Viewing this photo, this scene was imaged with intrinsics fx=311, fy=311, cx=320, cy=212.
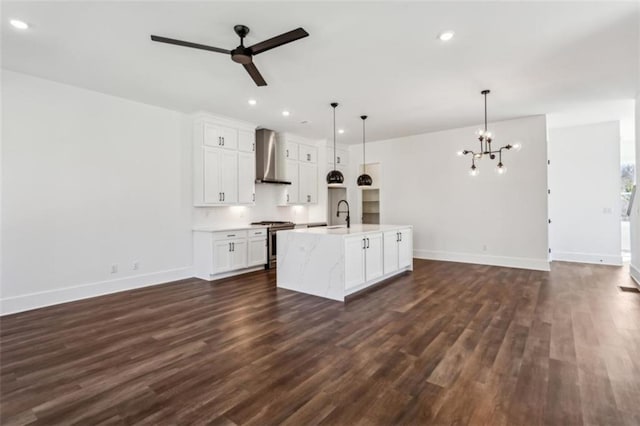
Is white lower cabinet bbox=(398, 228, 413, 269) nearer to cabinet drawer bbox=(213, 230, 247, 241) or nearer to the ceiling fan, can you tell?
cabinet drawer bbox=(213, 230, 247, 241)

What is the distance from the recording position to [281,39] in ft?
8.79

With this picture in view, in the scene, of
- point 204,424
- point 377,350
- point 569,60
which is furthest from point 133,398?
point 569,60

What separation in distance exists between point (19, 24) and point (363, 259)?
4494mm

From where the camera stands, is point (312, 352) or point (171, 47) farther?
point (171, 47)

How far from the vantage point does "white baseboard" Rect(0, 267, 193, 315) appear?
3832 mm

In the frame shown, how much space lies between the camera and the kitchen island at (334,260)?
419cm

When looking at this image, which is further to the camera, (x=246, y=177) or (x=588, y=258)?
(x=588, y=258)

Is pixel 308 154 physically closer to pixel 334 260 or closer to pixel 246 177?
pixel 246 177

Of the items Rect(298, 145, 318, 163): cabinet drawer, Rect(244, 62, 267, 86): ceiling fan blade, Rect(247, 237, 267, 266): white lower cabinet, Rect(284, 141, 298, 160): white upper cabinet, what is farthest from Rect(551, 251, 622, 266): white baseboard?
Rect(244, 62, 267, 86): ceiling fan blade

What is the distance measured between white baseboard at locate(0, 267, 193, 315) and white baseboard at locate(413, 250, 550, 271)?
206 inches

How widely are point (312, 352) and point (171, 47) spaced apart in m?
3.35

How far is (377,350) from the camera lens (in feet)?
9.04

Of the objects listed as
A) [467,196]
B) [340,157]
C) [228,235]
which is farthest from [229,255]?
[467,196]

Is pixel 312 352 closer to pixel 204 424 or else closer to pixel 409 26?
pixel 204 424
